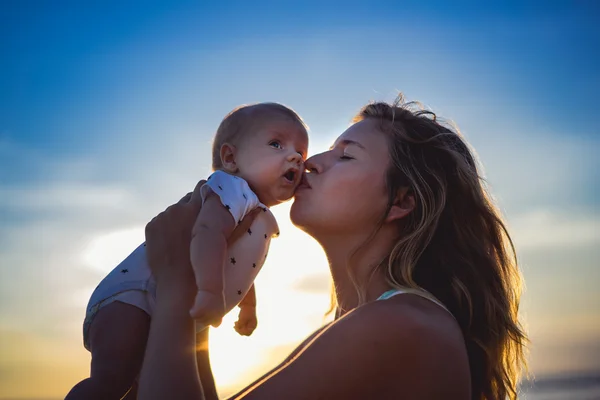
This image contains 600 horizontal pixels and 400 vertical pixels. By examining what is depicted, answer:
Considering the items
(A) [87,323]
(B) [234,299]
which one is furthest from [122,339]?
(B) [234,299]

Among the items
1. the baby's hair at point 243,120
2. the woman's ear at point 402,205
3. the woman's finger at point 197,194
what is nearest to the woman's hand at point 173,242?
the woman's finger at point 197,194

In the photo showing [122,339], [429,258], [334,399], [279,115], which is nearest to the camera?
[334,399]

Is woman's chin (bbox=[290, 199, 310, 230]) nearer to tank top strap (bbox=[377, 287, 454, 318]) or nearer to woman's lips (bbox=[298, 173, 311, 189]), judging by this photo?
woman's lips (bbox=[298, 173, 311, 189])

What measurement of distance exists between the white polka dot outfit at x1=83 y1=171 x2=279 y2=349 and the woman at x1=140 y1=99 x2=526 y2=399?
17 centimetres

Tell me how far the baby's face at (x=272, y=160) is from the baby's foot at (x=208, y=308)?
1.15m

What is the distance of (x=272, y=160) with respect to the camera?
13.4 feet

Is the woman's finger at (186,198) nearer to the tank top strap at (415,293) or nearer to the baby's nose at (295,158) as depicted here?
the baby's nose at (295,158)

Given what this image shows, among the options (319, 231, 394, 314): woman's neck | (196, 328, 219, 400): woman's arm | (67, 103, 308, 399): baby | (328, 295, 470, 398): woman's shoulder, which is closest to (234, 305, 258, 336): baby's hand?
(67, 103, 308, 399): baby

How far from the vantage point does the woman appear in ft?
9.70

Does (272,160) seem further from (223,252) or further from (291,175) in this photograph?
(223,252)

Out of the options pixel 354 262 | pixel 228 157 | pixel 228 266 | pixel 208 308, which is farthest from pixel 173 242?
pixel 354 262

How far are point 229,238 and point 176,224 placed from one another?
330 millimetres

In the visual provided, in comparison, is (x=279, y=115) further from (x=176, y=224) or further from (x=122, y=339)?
(x=122, y=339)

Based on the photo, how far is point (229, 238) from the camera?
3697 mm
